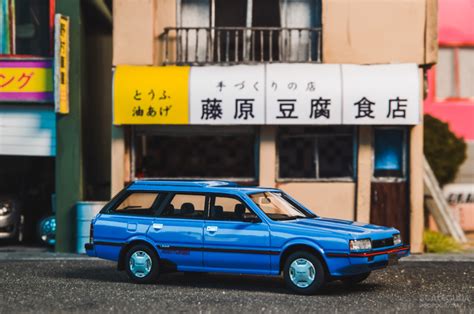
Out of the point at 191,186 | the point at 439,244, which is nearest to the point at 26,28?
the point at 191,186

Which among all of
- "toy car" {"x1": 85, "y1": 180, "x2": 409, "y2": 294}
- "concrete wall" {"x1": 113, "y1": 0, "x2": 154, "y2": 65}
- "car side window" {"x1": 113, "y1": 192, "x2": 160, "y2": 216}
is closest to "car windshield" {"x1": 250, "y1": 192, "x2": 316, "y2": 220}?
"toy car" {"x1": 85, "y1": 180, "x2": 409, "y2": 294}

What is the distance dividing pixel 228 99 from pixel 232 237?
21.1ft

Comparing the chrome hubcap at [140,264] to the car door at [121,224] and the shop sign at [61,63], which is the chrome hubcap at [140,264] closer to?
the car door at [121,224]

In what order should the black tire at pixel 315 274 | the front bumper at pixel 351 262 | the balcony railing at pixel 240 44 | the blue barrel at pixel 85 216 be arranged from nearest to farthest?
the front bumper at pixel 351 262
the black tire at pixel 315 274
the blue barrel at pixel 85 216
the balcony railing at pixel 240 44

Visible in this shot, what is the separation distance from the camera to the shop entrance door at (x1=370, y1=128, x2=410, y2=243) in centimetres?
2044

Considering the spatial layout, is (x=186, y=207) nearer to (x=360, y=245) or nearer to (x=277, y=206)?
(x=277, y=206)

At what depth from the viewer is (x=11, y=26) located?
2073cm

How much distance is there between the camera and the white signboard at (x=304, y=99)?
19.8 m

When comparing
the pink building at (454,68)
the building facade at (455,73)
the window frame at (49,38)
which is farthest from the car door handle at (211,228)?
the pink building at (454,68)

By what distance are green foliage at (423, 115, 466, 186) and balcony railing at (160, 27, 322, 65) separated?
5.97 meters

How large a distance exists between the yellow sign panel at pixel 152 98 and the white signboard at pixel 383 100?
316 centimetres

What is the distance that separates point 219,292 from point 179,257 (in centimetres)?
91

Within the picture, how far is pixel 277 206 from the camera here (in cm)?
1449

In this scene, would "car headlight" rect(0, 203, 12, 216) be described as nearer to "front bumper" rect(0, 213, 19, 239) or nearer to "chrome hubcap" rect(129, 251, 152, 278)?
"front bumper" rect(0, 213, 19, 239)
